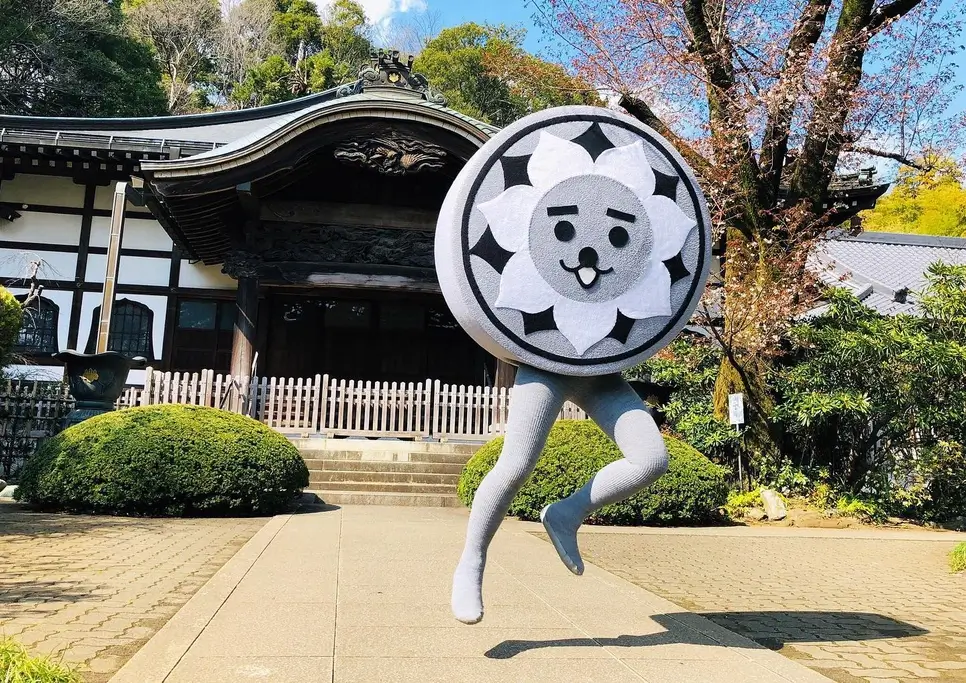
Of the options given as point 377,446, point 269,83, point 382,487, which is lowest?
point 382,487

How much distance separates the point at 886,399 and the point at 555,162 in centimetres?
869

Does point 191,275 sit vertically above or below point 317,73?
below

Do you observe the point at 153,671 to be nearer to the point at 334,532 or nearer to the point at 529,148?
the point at 529,148

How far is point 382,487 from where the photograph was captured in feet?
35.9

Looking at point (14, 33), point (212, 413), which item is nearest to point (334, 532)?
point (212, 413)

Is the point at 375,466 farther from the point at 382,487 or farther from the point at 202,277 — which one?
the point at 202,277

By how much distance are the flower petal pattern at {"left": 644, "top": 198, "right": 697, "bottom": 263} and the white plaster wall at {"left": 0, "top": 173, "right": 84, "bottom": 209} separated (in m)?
15.4

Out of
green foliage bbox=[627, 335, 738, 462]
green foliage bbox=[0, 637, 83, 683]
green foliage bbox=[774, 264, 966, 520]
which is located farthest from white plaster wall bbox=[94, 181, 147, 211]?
green foliage bbox=[0, 637, 83, 683]

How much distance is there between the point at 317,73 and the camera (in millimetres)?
36000

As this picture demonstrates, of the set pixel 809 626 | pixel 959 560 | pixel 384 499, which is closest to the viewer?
pixel 809 626

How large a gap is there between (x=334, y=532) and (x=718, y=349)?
6.95 m

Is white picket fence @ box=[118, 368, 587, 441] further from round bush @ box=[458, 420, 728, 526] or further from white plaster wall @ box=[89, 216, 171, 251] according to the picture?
white plaster wall @ box=[89, 216, 171, 251]

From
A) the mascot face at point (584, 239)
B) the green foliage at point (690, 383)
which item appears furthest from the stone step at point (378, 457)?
the mascot face at point (584, 239)

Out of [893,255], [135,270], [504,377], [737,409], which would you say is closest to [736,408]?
[737,409]
